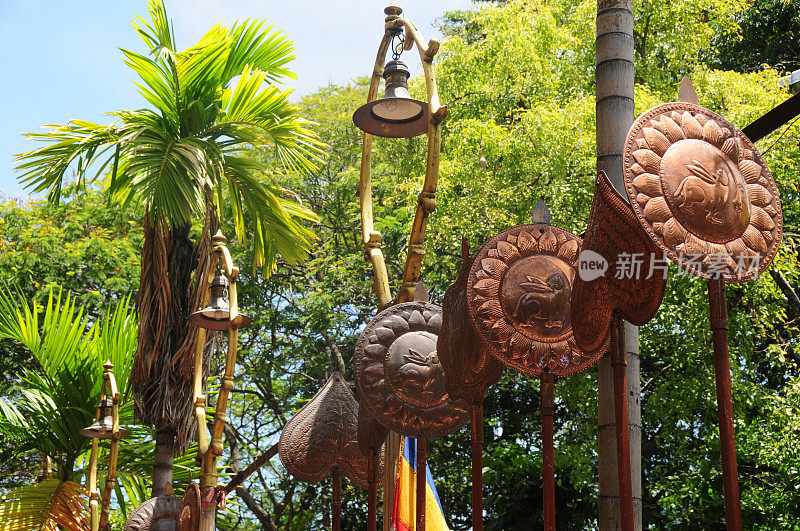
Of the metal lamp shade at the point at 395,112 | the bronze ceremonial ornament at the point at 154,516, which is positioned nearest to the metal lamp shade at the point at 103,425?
the bronze ceremonial ornament at the point at 154,516

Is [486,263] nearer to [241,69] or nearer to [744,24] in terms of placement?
[241,69]

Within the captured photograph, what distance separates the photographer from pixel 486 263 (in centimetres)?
253

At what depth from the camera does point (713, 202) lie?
184cm

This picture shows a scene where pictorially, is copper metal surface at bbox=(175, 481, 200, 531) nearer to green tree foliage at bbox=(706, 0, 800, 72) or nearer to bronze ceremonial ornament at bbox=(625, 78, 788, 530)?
bronze ceremonial ornament at bbox=(625, 78, 788, 530)

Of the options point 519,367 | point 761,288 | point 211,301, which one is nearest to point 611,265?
point 519,367

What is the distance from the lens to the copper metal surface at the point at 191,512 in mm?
4422

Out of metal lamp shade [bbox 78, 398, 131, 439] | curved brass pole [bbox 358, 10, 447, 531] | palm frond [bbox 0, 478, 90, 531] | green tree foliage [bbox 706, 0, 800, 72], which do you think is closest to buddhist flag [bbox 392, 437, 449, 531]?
curved brass pole [bbox 358, 10, 447, 531]

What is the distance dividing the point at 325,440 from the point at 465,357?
1.77 m

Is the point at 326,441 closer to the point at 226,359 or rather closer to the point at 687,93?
the point at 226,359

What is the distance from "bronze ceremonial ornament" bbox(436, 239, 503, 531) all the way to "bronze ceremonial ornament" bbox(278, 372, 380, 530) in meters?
1.53

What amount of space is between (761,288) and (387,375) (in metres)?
5.95

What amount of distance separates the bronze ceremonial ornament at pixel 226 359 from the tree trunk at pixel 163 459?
200cm

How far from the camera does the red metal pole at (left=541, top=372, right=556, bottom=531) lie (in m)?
2.29

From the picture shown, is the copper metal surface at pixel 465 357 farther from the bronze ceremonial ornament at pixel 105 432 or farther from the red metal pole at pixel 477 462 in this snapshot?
the bronze ceremonial ornament at pixel 105 432
